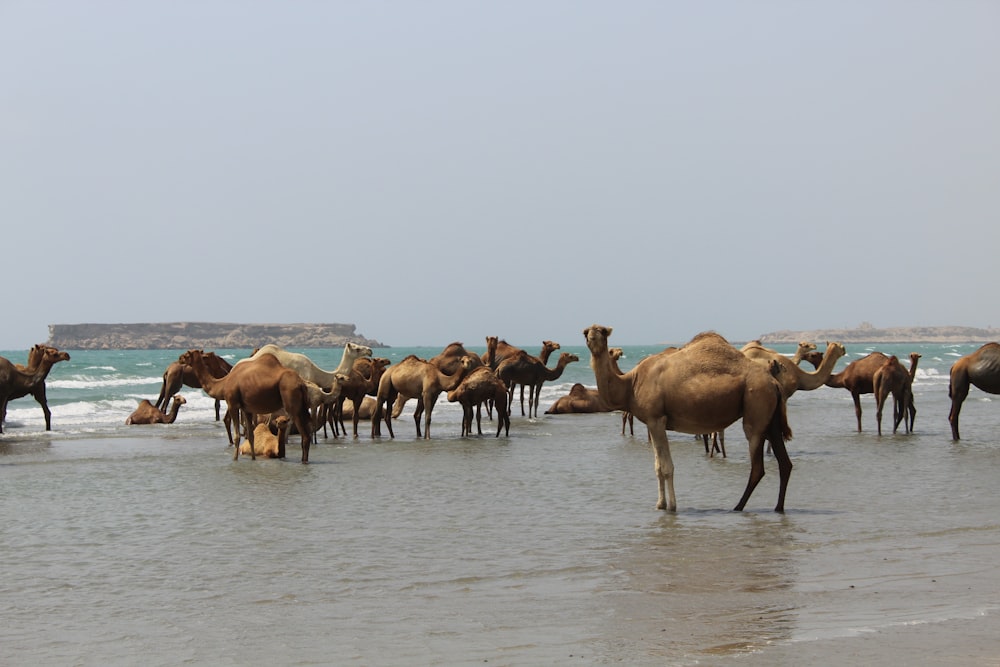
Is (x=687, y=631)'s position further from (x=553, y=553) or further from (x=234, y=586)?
(x=234, y=586)

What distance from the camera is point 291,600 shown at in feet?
25.2

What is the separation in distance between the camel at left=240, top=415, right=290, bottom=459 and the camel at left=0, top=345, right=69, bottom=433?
840 cm

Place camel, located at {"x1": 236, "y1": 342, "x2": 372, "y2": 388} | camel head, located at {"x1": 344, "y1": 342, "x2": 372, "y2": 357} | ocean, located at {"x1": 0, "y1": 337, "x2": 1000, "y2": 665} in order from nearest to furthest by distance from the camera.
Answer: ocean, located at {"x1": 0, "y1": 337, "x2": 1000, "y2": 665}, camel, located at {"x1": 236, "y1": 342, "x2": 372, "y2": 388}, camel head, located at {"x1": 344, "y1": 342, "x2": 372, "y2": 357}

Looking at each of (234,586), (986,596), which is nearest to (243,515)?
(234,586)

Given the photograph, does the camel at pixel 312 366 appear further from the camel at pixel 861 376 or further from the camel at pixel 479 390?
the camel at pixel 861 376

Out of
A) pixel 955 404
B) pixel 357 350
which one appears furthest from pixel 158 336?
pixel 955 404

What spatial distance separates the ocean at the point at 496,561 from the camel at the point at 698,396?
65cm

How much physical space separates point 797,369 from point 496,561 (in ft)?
27.5

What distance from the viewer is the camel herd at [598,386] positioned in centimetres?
1137

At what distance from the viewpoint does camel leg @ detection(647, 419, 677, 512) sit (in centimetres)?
1138

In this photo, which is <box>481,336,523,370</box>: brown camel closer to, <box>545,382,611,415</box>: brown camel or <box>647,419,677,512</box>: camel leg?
<box>545,382,611,415</box>: brown camel

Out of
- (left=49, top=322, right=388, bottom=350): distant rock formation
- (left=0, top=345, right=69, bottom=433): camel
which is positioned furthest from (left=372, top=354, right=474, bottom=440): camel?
(left=49, top=322, right=388, bottom=350): distant rock formation

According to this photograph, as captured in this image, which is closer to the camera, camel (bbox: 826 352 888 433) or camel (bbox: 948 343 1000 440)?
camel (bbox: 948 343 1000 440)

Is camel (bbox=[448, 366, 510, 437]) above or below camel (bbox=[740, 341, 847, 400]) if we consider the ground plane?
below
